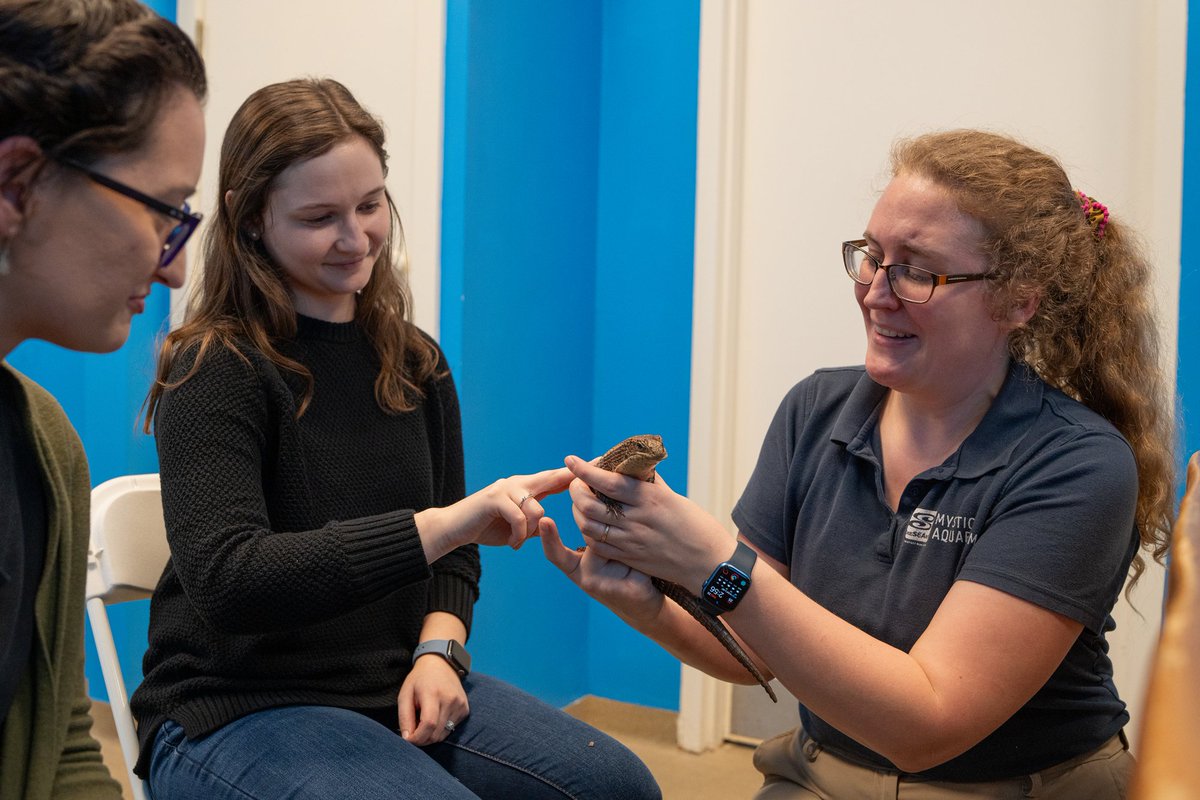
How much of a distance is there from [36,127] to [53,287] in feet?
0.48

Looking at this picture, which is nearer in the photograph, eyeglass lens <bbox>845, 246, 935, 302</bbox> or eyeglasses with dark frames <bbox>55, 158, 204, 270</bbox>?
eyeglasses with dark frames <bbox>55, 158, 204, 270</bbox>

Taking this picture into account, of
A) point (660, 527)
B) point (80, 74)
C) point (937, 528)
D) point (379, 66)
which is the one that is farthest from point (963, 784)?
point (379, 66)

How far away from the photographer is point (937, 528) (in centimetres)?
131

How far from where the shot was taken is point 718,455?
112 inches

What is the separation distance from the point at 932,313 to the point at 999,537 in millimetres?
308

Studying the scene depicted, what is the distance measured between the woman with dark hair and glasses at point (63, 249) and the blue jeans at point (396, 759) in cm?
15

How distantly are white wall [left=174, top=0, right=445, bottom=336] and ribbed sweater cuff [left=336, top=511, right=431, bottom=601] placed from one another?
1.39 metres

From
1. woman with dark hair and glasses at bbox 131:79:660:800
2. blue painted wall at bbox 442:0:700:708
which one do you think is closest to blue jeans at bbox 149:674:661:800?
woman with dark hair and glasses at bbox 131:79:660:800

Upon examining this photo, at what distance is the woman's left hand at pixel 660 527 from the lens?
3.93 ft

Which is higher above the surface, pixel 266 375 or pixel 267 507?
pixel 266 375

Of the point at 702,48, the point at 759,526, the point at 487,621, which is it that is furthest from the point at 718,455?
the point at 759,526

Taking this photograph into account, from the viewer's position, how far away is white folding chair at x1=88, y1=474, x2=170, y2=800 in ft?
4.90

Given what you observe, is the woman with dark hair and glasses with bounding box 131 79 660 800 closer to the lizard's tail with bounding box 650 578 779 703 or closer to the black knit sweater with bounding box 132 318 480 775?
the black knit sweater with bounding box 132 318 480 775

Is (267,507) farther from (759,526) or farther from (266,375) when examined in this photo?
(759,526)
